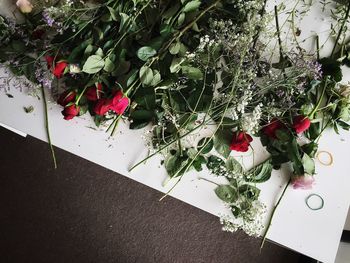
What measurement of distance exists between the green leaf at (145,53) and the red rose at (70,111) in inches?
7.4

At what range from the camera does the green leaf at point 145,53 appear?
93cm

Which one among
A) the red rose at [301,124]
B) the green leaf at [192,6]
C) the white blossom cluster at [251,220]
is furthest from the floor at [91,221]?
the green leaf at [192,6]

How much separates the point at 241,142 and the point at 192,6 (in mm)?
323

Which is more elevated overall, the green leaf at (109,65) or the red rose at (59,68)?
the green leaf at (109,65)

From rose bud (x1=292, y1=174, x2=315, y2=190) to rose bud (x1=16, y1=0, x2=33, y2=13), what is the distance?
0.74 meters

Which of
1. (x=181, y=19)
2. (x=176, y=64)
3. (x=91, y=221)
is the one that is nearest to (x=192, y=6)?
(x=181, y=19)

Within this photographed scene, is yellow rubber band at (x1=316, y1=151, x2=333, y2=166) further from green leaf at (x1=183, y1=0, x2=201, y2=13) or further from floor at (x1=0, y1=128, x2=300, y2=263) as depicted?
floor at (x1=0, y1=128, x2=300, y2=263)

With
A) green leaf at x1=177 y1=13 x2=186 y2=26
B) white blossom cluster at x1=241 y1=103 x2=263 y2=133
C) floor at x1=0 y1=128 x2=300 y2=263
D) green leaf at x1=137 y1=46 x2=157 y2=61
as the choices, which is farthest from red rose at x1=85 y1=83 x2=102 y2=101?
floor at x1=0 y1=128 x2=300 y2=263

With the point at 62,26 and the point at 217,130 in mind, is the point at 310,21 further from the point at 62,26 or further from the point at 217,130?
the point at 62,26

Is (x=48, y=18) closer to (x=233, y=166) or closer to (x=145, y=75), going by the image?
(x=145, y=75)

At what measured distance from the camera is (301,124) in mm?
958

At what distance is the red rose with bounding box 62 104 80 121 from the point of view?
0.97m

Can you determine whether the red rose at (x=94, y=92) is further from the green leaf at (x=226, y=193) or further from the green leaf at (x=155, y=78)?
the green leaf at (x=226, y=193)

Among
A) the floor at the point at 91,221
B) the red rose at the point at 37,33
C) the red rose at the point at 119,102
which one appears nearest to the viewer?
the red rose at the point at 119,102
